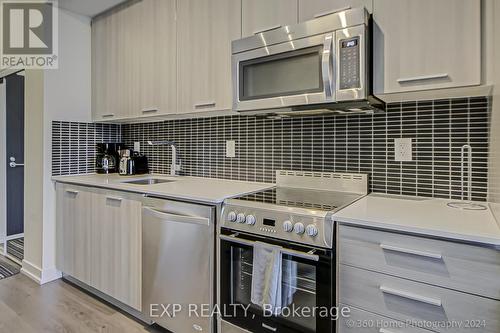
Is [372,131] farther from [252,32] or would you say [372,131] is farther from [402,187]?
[252,32]

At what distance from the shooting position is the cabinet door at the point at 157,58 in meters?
2.20

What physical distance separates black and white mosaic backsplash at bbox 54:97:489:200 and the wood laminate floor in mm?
1180

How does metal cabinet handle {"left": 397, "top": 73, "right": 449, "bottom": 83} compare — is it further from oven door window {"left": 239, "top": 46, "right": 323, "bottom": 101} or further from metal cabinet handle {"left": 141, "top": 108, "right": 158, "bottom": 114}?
metal cabinet handle {"left": 141, "top": 108, "right": 158, "bottom": 114}

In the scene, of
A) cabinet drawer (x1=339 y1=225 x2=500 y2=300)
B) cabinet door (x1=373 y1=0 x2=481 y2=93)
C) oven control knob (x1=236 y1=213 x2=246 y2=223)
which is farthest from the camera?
oven control knob (x1=236 y1=213 x2=246 y2=223)

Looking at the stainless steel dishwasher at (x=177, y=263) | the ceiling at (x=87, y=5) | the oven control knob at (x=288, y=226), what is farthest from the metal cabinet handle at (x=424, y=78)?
the ceiling at (x=87, y=5)

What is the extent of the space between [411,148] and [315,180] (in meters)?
0.56

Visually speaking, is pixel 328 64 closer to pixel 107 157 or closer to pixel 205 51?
pixel 205 51

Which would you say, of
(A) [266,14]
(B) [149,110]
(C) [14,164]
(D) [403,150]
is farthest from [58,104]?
(D) [403,150]

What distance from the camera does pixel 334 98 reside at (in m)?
1.42

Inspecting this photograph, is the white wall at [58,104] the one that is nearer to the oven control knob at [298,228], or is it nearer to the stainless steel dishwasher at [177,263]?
the stainless steel dishwasher at [177,263]

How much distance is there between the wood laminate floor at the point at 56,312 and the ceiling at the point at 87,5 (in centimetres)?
236

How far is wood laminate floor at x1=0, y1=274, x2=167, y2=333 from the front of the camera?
75.0 inches

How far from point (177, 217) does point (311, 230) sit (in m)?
0.79

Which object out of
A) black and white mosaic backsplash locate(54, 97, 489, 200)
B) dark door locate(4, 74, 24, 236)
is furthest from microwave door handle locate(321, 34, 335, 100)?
dark door locate(4, 74, 24, 236)
